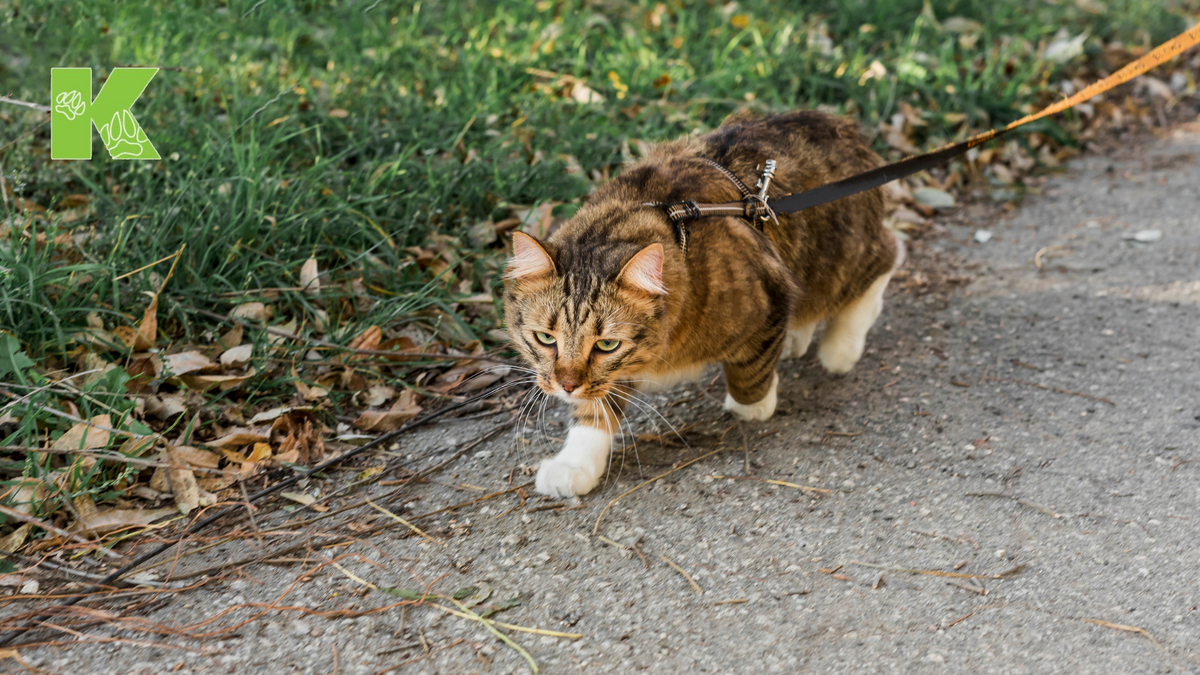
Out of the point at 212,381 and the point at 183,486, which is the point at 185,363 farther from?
the point at 183,486

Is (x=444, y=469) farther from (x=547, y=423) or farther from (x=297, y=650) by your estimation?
Result: (x=297, y=650)

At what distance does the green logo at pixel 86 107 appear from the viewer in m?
2.51

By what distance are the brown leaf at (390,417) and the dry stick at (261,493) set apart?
0.12ft

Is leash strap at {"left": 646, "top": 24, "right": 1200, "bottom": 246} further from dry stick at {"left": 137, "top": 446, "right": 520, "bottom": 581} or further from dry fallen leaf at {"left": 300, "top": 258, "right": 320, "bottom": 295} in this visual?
dry fallen leaf at {"left": 300, "top": 258, "right": 320, "bottom": 295}

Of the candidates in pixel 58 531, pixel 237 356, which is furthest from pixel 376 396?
pixel 58 531

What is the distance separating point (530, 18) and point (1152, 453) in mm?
4395

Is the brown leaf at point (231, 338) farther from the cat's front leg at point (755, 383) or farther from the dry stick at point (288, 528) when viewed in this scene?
the cat's front leg at point (755, 383)

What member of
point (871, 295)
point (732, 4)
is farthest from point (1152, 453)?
point (732, 4)

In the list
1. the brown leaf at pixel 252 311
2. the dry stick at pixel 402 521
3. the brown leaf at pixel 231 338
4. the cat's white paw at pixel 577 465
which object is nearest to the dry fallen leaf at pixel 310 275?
the brown leaf at pixel 252 311

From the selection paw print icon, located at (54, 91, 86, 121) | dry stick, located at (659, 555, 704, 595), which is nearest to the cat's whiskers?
dry stick, located at (659, 555, 704, 595)

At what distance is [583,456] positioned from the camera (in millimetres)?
2678

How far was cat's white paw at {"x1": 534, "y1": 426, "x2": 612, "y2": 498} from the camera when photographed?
2623mm

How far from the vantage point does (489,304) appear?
11.9 feet

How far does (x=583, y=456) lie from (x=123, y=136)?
5.69 ft
